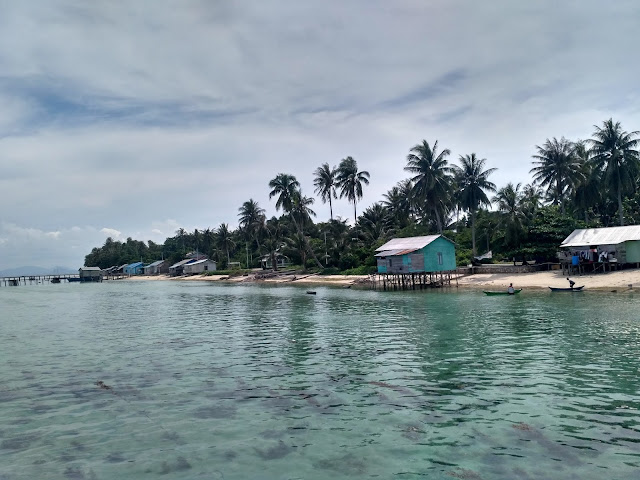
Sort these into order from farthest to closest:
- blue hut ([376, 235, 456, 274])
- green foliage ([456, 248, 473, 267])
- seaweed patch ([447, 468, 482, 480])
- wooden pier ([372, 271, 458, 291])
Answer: green foliage ([456, 248, 473, 267]) → wooden pier ([372, 271, 458, 291]) → blue hut ([376, 235, 456, 274]) → seaweed patch ([447, 468, 482, 480])

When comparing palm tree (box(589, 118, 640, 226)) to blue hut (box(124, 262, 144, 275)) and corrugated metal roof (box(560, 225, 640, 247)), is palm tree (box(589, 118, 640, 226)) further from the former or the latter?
blue hut (box(124, 262, 144, 275))

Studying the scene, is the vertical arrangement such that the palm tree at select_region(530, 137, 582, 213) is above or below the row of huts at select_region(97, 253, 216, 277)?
above

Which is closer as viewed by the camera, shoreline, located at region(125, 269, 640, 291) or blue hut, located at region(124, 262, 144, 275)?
shoreline, located at region(125, 269, 640, 291)

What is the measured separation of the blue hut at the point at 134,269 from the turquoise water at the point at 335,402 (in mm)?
107590

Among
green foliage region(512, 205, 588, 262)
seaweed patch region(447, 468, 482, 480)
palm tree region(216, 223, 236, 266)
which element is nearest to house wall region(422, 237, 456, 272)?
green foliage region(512, 205, 588, 262)

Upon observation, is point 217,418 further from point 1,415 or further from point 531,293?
point 531,293

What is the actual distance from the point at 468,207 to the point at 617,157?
16382mm

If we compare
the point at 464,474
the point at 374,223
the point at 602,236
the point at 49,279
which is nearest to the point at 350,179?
the point at 374,223

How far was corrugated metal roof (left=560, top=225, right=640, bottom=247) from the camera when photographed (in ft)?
141

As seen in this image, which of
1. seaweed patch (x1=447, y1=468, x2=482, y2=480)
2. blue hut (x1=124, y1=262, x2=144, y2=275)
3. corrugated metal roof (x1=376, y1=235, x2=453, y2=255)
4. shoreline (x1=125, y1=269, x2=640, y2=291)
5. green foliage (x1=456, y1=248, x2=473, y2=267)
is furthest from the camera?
blue hut (x1=124, y1=262, x2=144, y2=275)

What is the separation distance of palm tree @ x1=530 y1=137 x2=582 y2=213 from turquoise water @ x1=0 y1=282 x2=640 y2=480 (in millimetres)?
33940

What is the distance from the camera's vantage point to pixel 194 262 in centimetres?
11150

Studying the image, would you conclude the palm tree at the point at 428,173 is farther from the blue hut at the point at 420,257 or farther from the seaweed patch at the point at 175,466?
the seaweed patch at the point at 175,466

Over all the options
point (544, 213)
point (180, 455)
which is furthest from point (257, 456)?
point (544, 213)
